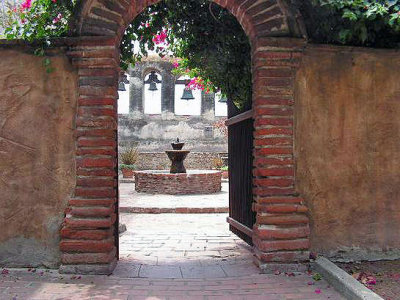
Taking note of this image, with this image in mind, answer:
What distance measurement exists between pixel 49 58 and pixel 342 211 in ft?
11.2

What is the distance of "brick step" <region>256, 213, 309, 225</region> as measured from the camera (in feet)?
12.7

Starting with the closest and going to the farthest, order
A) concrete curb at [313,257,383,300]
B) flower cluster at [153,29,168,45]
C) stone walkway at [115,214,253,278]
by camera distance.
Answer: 1. concrete curb at [313,257,383,300]
2. stone walkway at [115,214,253,278]
3. flower cluster at [153,29,168,45]

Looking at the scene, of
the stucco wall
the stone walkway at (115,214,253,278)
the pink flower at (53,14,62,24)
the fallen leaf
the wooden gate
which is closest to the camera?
the fallen leaf

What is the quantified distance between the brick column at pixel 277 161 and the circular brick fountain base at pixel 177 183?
24.1ft

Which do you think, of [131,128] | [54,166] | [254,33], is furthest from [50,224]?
[131,128]

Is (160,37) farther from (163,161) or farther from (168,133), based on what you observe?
(168,133)

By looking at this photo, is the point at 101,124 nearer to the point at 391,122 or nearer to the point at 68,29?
the point at 68,29

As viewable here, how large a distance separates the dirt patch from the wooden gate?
4.09 ft

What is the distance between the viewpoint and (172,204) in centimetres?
896

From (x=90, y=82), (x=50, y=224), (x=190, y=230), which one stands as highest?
(x=90, y=82)

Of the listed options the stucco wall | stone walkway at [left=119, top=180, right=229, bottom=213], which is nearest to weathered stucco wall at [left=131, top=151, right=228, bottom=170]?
the stucco wall

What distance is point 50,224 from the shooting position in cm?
382

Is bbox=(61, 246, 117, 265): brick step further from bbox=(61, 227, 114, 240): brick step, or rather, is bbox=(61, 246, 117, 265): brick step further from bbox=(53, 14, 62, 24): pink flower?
bbox=(53, 14, 62, 24): pink flower

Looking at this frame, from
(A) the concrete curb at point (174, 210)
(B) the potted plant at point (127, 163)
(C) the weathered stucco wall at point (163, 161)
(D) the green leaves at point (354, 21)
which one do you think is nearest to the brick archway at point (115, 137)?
(D) the green leaves at point (354, 21)
